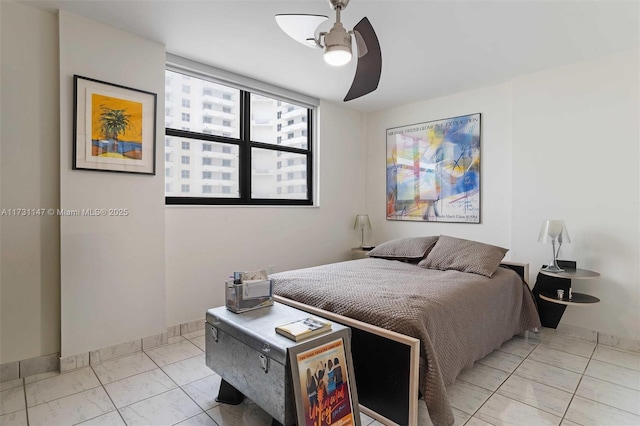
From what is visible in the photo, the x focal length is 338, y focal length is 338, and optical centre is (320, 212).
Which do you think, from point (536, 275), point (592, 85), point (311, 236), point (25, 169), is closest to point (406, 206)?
point (311, 236)

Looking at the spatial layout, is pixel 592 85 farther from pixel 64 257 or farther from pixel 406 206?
pixel 64 257

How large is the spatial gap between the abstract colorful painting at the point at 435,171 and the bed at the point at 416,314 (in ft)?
2.72

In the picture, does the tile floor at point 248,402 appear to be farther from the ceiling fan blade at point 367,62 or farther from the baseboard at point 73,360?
the ceiling fan blade at point 367,62

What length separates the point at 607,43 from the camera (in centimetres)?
250

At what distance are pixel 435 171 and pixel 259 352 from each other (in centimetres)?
293

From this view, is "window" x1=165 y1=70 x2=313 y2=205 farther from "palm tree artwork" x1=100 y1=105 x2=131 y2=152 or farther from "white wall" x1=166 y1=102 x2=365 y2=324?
"palm tree artwork" x1=100 y1=105 x2=131 y2=152

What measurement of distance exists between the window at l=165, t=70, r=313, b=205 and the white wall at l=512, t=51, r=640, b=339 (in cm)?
230

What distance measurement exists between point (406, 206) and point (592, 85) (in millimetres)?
1999

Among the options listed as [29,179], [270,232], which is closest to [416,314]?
[270,232]

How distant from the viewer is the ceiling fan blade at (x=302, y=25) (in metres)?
1.59

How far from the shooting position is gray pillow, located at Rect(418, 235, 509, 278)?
2.58 m

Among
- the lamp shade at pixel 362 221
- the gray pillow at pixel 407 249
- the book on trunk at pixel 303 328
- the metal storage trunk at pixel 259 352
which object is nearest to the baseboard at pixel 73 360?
the metal storage trunk at pixel 259 352

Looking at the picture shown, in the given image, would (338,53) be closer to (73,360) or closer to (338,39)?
(338,39)

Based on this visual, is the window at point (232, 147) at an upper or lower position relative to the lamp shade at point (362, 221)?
upper
